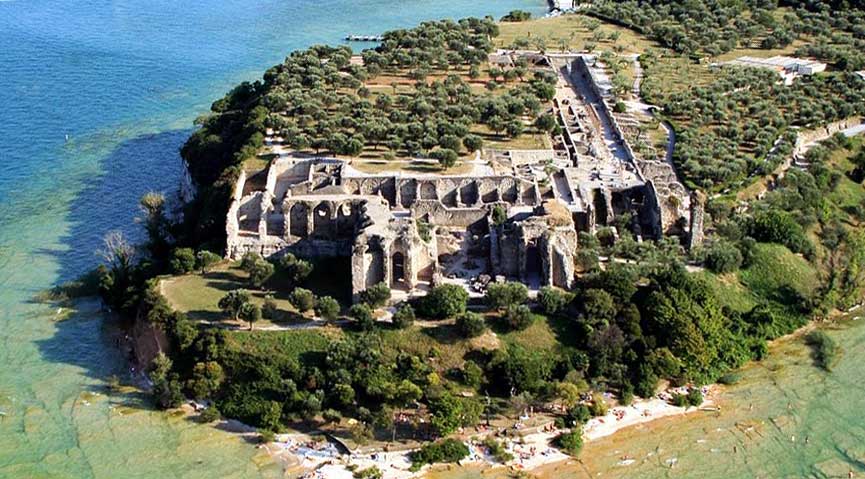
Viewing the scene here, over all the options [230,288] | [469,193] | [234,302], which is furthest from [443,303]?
[469,193]

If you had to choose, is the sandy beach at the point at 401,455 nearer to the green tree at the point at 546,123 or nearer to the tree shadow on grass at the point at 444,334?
the tree shadow on grass at the point at 444,334

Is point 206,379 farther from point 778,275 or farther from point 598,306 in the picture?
point 778,275

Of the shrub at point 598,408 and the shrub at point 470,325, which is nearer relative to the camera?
the shrub at point 598,408

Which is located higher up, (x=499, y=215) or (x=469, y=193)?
(x=469, y=193)

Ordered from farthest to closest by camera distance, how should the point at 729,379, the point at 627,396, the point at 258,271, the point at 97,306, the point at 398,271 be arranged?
the point at 97,306
the point at 398,271
the point at 258,271
the point at 729,379
the point at 627,396

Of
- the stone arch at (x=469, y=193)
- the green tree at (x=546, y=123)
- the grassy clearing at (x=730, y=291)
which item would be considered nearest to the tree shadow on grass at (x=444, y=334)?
the stone arch at (x=469, y=193)

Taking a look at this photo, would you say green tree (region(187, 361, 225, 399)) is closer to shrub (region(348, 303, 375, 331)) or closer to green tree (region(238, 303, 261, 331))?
green tree (region(238, 303, 261, 331))
